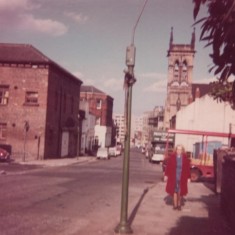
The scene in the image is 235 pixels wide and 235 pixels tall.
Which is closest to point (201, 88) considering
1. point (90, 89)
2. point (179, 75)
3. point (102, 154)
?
point (179, 75)

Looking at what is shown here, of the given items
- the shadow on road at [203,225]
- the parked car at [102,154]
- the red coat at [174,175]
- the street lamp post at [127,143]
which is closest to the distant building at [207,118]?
the parked car at [102,154]

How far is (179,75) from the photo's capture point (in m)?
85.9

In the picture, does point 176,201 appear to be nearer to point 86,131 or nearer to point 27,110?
point 27,110

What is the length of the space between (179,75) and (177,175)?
73471mm

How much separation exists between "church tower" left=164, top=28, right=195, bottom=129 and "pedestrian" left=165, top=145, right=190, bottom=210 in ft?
235

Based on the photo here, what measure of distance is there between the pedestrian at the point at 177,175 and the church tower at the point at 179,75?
2822 inches

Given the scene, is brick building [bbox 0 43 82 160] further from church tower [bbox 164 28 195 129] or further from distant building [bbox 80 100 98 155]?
church tower [bbox 164 28 195 129]

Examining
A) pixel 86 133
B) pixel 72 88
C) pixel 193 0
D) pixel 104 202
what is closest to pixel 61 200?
pixel 104 202

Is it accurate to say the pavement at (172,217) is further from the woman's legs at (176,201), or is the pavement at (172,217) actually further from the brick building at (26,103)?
the brick building at (26,103)

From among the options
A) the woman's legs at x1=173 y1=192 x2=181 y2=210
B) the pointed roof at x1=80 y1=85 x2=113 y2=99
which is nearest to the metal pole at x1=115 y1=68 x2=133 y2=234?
the woman's legs at x1=173 y1=192 x2=181 y2=210

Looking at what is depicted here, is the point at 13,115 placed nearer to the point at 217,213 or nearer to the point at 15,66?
the point at 15,66

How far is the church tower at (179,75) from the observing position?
85.2 meters

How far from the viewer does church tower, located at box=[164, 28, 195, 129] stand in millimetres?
85250

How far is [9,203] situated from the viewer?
13336 millimetres
